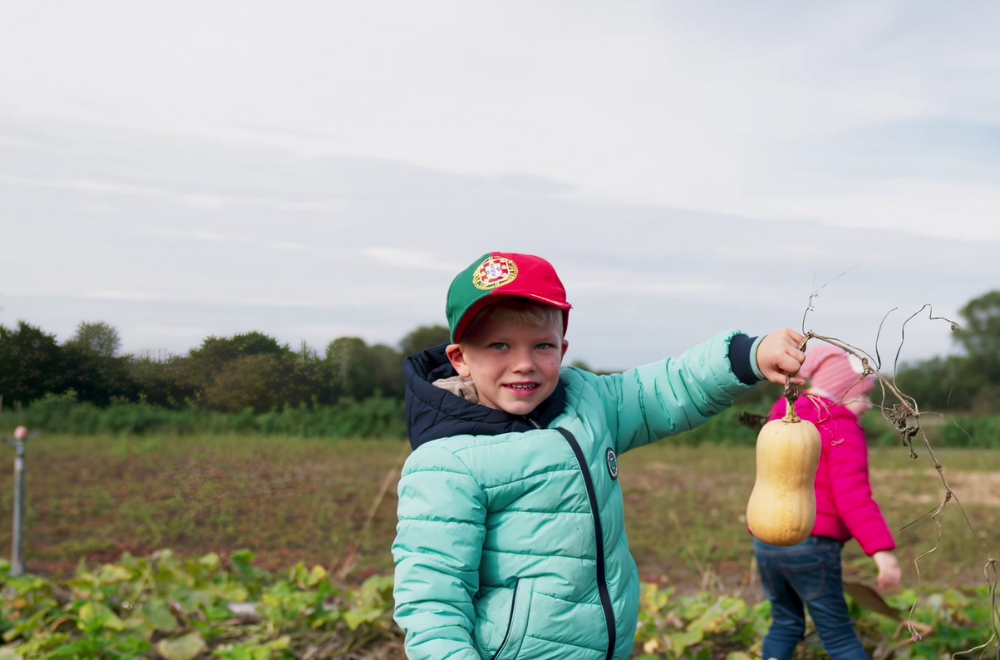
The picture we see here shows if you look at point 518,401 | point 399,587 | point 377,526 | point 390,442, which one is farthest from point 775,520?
point 390,442

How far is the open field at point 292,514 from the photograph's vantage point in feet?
14.4

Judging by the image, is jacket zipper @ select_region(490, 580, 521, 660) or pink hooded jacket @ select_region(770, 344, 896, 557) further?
pink hooded jacket @ select_region(770, 344, 896, 557)

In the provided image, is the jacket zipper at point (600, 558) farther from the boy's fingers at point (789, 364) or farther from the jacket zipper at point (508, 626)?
the boy's fingers at point (789, 364)

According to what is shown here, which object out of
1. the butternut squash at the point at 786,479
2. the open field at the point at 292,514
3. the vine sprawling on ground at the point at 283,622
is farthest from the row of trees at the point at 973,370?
the butternut squash at the point at 786,479

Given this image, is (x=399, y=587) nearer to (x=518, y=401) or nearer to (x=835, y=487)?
(x=518, y=401)

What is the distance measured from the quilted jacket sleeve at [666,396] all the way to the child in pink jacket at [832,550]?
31.7 inches

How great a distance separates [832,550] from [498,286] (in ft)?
5.54

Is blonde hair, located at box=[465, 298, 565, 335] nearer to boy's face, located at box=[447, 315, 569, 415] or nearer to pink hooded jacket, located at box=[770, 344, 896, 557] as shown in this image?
boy's face, located at box=[447, 315, 569, 415]

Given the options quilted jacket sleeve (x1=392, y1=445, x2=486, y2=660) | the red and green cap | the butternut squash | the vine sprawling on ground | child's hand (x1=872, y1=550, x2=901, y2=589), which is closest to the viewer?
quilted jacket sleeve (x1=392, y1=445, x2=486, y2=660)

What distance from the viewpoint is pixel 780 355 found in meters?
2.02

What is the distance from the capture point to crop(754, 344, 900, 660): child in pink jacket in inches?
114

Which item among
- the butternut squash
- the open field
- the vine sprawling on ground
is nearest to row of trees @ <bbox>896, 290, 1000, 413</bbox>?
the open field

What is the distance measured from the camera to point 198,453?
4039 millimetres

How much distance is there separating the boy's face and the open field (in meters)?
2.10
